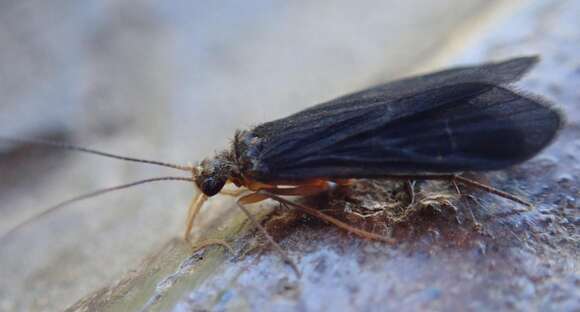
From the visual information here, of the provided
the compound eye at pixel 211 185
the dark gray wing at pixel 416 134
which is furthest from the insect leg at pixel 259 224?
the compound eye at pixel 211 185

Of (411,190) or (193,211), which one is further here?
(193,211)

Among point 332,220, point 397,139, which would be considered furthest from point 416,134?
point 332,220

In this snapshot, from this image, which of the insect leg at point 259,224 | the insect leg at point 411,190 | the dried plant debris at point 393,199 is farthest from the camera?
the insect leg at point 411,190

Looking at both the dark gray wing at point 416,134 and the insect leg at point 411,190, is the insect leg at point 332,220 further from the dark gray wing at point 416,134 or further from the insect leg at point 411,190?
the insect leg at point 411,190

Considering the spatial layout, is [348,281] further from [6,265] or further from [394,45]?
[394,45]

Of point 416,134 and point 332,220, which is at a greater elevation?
point 416,134

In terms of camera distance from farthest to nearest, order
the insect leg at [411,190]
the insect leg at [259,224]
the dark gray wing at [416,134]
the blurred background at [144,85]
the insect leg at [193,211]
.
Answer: the blurred background at [144,85]
the insect leg at [193,211]
the insect leg at [411,190]
the dark gray wing at [416,134]
the insect leg at [259,224]

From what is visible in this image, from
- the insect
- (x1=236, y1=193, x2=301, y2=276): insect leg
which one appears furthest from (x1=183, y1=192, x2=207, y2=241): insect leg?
(x1=236, y1=193, x2=301, y2=276): insect leg

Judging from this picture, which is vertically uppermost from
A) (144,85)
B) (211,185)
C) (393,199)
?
(144,85)

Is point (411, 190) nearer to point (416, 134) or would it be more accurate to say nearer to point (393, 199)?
point (393, 199)
